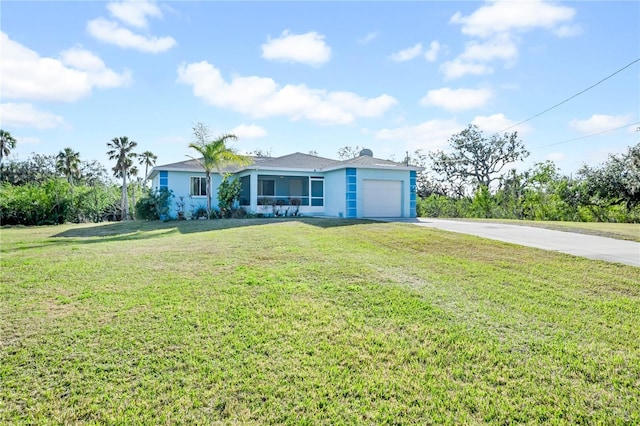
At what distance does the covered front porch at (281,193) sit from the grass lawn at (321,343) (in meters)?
13.9

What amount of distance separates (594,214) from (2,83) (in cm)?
2723

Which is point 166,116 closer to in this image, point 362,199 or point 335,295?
point 362,199

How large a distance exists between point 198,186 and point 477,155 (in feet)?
81.6

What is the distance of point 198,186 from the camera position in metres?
22.1

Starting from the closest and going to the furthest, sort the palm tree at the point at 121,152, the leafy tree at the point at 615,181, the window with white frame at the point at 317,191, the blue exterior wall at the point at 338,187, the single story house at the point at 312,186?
the leafy tree at the point at 615,181, the blue exterior wall at the point at 338,187, the single story house at the point at 312,186, the window with white frame at the point at 317,191, the palm tree at the point at 121,152

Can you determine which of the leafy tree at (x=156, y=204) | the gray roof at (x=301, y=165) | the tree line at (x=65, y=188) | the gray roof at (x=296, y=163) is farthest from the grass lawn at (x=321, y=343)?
the tree line at (x=65, y=188)

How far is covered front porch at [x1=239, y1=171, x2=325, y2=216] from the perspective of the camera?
20.6 m

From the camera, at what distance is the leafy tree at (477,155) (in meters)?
34.7

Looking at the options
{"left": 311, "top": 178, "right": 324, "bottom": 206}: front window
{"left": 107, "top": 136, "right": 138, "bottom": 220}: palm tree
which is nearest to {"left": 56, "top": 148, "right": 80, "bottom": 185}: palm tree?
{"left": 107, "top": 136, "right": 138, "bottom": 220}: palm tree

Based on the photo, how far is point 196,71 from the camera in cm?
1762

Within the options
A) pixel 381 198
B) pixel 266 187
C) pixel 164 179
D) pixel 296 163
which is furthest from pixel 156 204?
pixel 381 198

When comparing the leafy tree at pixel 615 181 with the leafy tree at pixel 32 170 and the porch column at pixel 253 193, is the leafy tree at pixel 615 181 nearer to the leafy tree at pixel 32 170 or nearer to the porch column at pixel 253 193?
the porch column at pixel 253 193

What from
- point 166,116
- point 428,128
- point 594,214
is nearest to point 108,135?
point 166,116

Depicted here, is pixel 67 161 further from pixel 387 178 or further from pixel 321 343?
pixel 321 343
